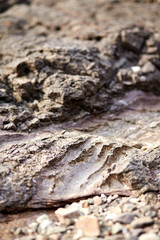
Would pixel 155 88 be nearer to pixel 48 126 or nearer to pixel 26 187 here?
pixel 48 126

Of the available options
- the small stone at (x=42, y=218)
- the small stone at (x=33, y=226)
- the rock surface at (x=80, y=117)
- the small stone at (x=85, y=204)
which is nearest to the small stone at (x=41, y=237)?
the rock surface at (x=80, y=117)

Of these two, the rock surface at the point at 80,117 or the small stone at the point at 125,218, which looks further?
the rock surface at the point at 80,117

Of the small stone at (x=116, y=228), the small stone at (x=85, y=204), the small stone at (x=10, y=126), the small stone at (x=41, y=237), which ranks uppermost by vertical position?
the small stone at (x=10, y=126)

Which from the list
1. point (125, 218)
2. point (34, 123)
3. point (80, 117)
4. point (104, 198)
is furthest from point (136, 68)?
point (125, 218)

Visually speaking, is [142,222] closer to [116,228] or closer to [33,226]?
[116,228]

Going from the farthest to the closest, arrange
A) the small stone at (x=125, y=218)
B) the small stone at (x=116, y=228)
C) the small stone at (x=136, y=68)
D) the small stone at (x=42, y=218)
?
the small stone at (x=136, y=68), the small stone at (x=42, y=218), the small stone at (x=125, y=218), the small stone at (x=116, y=228)

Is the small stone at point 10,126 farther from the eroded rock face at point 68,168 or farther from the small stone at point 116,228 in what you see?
the small stone at point 116,228
